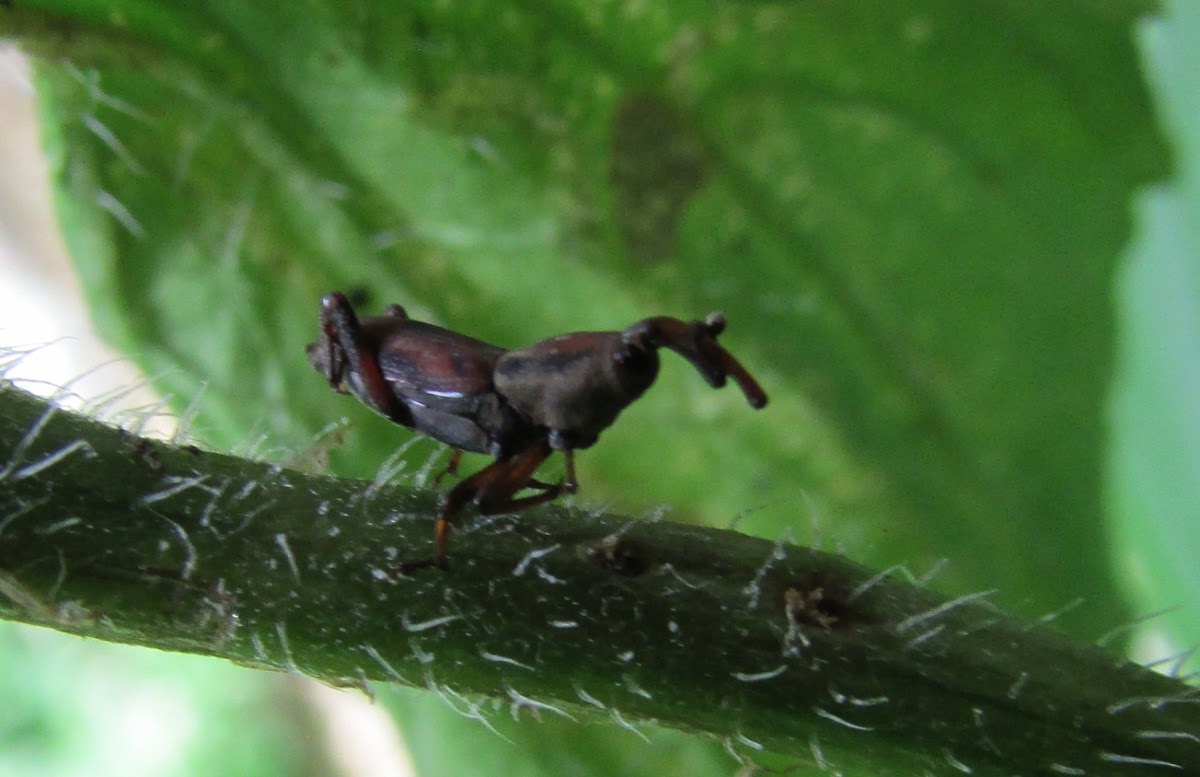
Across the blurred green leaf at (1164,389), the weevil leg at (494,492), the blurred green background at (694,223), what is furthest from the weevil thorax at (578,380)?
the blurred green leaf at (1164,389)

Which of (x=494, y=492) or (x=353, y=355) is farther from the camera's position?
(x=353, y=355)

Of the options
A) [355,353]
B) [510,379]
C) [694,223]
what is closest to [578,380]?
[510,379]

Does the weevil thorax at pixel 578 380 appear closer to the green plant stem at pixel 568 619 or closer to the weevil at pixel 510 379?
the weevil at pixel 510 379

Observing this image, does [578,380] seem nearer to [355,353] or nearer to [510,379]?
[510,379]

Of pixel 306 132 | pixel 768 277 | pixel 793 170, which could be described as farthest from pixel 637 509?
pixel 306 132

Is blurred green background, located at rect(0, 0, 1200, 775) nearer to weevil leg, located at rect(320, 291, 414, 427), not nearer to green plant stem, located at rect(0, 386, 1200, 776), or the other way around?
weevil leg, located at rect(320, 291, 414, 427)

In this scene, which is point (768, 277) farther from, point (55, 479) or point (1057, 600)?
point (55, 479)

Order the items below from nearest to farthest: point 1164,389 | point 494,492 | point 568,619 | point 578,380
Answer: point 568,619 → point 494,492 → point 578,380 → point 1164,389
